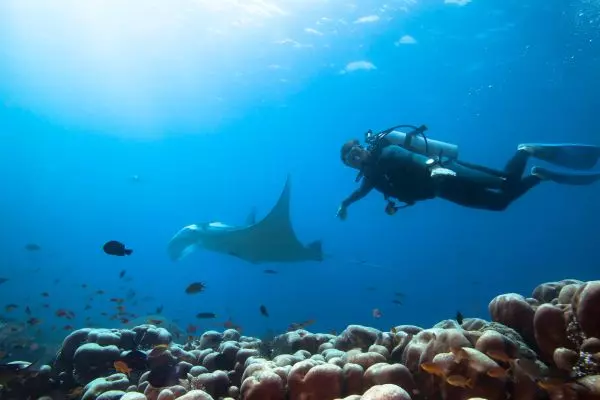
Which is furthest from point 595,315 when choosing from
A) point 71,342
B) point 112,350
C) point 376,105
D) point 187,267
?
point 187,267

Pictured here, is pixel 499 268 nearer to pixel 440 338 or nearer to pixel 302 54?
pixel 302 54

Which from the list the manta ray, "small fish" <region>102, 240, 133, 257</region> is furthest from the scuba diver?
the manta ray

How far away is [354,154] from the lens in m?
8.96

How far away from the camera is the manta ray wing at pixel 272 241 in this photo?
50.7 feet

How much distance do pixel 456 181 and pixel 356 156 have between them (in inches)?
88.9

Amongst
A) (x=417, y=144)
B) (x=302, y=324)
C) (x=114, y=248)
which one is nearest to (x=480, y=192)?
(x=417, y=144)

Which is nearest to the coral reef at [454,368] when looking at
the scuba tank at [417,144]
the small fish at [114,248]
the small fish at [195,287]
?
the small fish at [114,248]

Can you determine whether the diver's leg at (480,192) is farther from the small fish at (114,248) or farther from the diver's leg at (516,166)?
the small fish at (114,248)

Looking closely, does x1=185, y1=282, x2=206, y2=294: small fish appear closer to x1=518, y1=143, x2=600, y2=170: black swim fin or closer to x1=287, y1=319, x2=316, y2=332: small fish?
x1=287, y1=319, x2=316, y2=332: small fish

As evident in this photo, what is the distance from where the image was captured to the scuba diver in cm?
820

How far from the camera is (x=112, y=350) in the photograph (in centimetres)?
596

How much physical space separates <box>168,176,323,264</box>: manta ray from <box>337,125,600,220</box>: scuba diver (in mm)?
6728

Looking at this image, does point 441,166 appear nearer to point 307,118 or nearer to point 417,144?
point 417,144

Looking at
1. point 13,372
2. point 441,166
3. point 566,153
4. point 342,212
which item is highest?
point 566,153
